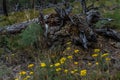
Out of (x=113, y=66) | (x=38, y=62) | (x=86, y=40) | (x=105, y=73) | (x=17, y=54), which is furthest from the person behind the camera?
(x=17, y=54)

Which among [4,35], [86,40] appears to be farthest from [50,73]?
[4,35]

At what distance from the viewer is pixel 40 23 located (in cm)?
822

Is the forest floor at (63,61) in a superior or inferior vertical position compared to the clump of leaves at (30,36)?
inferior

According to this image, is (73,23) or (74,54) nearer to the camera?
(74,54)

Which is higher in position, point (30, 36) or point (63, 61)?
point (30, 36)

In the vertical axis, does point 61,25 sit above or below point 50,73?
above

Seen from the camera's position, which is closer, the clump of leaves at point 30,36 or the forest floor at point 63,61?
the forest floor at point 63,61

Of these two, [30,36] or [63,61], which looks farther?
[30,36]

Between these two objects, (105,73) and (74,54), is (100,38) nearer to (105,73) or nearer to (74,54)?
(74,54)

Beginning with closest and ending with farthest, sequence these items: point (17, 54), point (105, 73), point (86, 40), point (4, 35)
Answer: point (105, 73), point (86, 40), point (17, 54), point (4, 35)

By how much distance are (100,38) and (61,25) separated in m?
1.12

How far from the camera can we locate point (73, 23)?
24.7 feet

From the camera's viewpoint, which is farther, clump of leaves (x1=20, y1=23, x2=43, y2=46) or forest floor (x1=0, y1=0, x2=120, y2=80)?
clump of leaves (x1=20, y1=23, x2=43, y2=46)

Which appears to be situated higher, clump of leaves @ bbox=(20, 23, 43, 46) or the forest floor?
clump of leaves @ bbox=(20, 23, 43, 46)
